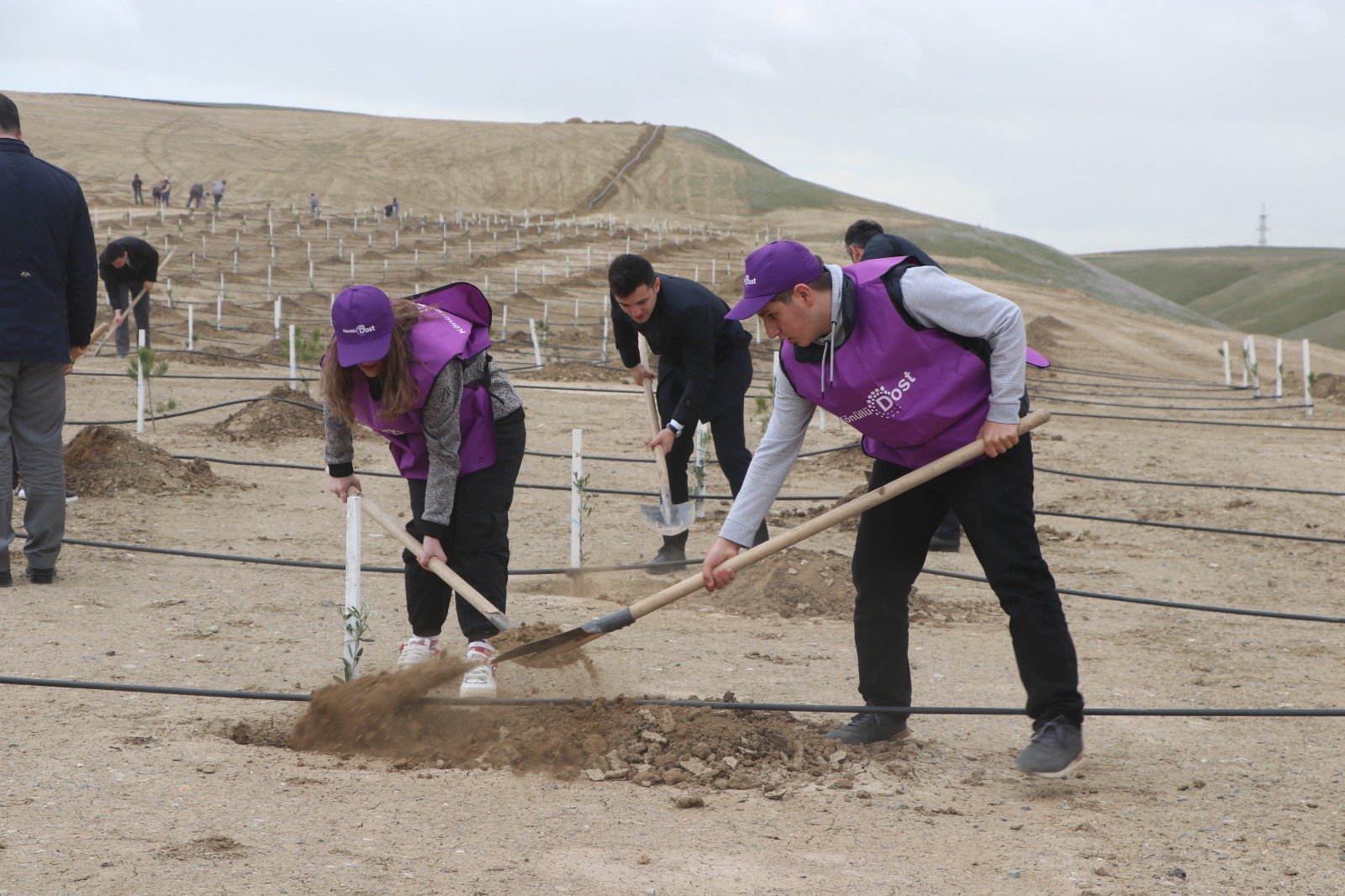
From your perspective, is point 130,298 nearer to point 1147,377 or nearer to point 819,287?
point 819,287

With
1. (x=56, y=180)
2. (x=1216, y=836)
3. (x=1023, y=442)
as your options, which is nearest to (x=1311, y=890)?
(x=1216, y=836)

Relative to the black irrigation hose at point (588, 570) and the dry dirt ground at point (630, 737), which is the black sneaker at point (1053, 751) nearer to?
the dry dirt ground at point (630, 737)

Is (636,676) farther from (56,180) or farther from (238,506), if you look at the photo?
(238,506)

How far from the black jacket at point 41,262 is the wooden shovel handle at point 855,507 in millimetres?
3129

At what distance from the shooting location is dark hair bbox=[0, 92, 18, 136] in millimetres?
5379

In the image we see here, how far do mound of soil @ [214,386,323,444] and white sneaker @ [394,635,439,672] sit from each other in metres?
6.33

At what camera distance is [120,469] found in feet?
26.1

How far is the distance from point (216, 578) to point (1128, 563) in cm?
513

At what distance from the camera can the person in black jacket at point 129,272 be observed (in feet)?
41.5

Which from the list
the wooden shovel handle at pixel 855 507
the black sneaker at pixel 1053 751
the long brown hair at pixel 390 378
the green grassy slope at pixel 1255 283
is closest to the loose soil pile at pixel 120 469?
the long brown hair at pixel 390 378

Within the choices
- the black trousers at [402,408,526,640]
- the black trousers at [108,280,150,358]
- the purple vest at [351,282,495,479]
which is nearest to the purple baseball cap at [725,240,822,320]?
the purple vest at [351,282,495,479]

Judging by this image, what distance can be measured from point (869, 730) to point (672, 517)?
2.83m

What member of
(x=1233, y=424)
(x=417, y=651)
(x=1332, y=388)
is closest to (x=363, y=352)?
(x=417, y=651)

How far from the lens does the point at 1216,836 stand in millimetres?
3246
